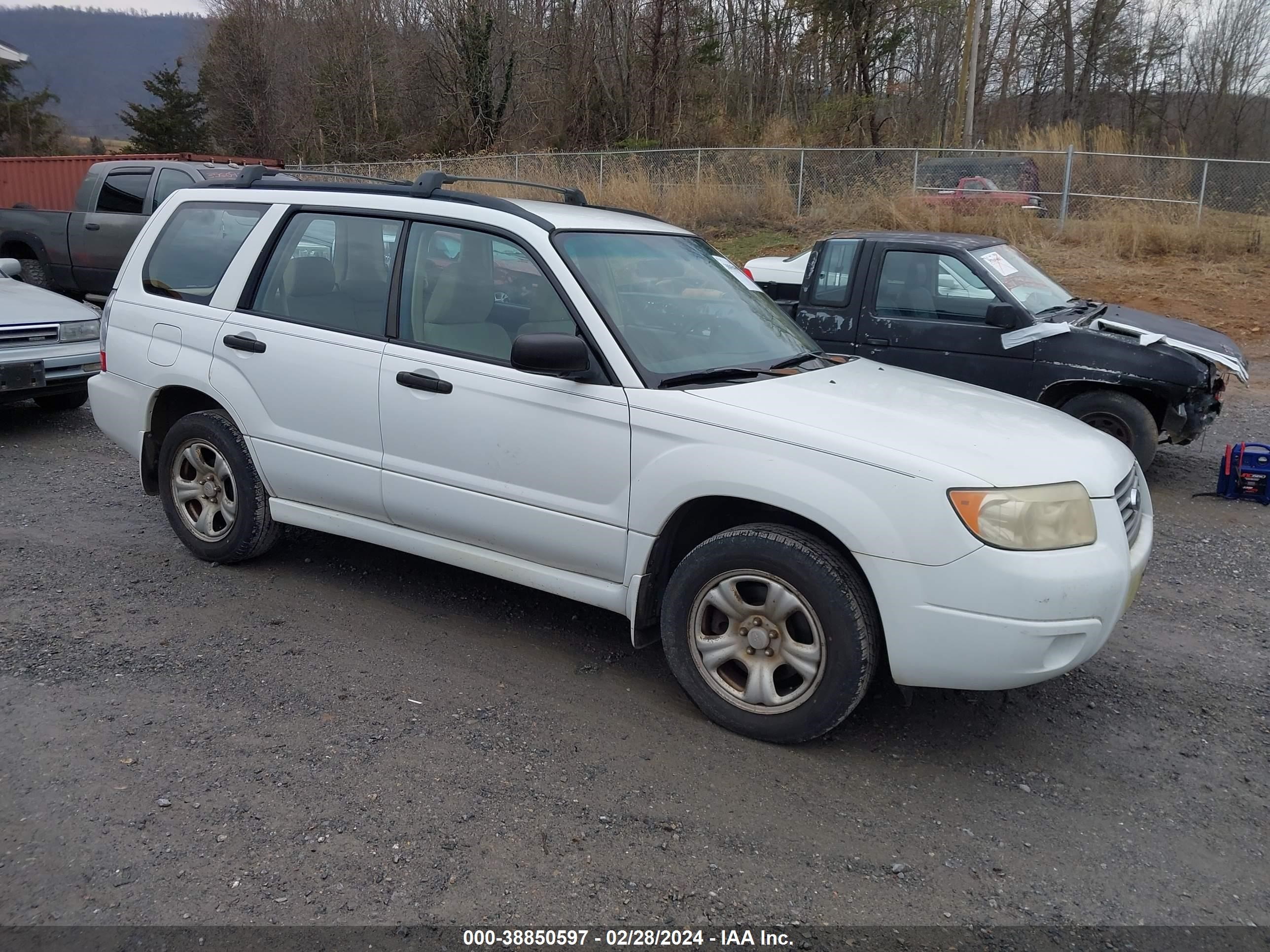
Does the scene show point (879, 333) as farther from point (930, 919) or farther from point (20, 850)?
point (20, 850)

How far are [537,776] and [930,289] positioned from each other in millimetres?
5828

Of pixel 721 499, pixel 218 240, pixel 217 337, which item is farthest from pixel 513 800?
pixel 218 240

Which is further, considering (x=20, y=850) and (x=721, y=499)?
(x=721, y=499)

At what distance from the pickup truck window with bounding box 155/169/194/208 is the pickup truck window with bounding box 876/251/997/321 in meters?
9.01

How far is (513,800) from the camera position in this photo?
11.0ft

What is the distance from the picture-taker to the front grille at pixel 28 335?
7.93 meters

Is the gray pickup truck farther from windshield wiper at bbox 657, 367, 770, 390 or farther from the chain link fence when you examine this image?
windshield wiper at bbox 657, 367, 770, 390

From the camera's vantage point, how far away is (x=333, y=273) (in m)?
4.84

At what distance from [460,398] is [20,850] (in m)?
2.15

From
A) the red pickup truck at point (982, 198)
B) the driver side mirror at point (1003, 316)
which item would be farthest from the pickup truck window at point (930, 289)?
the red pickup truck at point (982, 198)

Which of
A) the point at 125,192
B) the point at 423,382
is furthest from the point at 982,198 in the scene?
the point at 423,382

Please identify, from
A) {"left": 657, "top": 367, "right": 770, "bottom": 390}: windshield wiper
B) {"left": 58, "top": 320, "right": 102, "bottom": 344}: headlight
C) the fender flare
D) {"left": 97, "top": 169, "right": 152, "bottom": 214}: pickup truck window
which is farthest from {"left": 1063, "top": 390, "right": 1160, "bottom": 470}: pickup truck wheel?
the fender flare

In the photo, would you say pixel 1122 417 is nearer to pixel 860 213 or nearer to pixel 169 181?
pixel 169 181

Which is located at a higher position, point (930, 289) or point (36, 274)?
A: point (930, 289)
